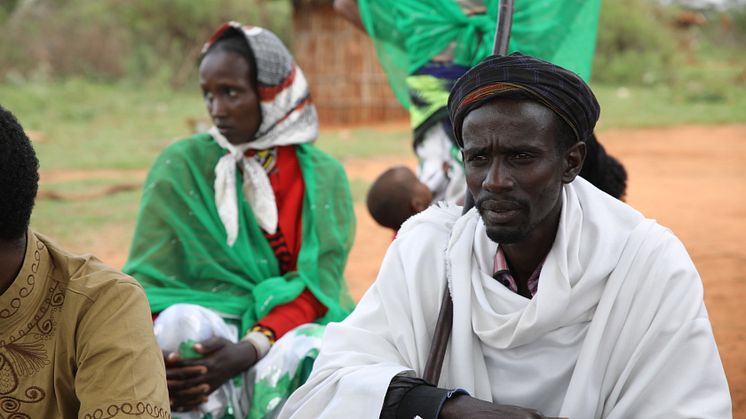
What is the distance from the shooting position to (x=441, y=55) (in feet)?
15.3

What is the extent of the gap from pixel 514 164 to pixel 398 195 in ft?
6.82

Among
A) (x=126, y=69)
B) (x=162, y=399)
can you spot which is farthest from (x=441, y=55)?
(x=126, y=69)

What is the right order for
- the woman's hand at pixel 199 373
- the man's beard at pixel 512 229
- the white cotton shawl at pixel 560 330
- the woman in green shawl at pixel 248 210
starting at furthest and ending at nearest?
1. the woman in green shawl at pixel 248 210
2. the woman's hand at pixel 199 373
3. the man's beard at pixel 512 229
4. the white cotton shawl at pixel 560 330

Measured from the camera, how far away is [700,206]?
33.2 feet

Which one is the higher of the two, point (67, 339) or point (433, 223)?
point (433, 223)

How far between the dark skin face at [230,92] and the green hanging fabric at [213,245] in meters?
0.16

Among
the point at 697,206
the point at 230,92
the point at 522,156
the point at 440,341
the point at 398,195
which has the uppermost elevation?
the point at 522,156

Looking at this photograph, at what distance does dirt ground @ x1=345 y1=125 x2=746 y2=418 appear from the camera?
6082 mm

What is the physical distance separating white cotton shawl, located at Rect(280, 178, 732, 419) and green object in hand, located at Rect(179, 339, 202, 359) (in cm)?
79

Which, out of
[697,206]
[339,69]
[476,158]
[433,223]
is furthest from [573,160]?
[339,69]

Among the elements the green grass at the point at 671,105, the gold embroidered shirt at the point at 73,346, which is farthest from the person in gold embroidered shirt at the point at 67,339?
the green grass at the point at 671,105

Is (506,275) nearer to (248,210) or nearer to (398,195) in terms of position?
(248,210)

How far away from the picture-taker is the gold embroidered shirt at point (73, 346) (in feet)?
6.98

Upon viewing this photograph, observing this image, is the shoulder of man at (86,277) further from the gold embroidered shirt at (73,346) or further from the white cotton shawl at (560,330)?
the white cotton shawl at (560,330)
